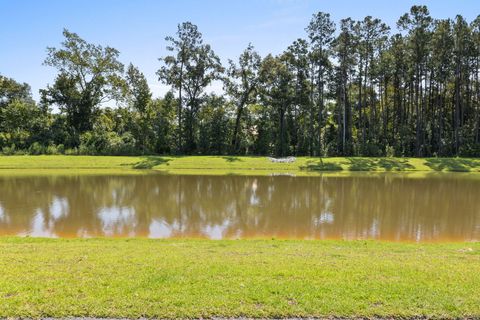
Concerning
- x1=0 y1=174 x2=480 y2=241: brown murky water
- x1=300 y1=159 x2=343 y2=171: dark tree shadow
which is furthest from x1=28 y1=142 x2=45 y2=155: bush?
x1=300 y1=159 x2=343 y2=171: dark tree shadow

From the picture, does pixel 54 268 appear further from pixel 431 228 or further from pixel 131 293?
pixel 431 228

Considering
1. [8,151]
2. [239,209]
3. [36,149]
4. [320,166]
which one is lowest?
[239,209]

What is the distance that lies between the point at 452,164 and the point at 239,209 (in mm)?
26962

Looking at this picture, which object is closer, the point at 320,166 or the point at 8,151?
the point at 320,166

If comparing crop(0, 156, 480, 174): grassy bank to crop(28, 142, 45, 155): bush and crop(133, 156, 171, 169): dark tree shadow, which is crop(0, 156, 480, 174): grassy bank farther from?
crop(28, 142, 45, 155): bush

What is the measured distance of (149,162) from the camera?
34.7 meters

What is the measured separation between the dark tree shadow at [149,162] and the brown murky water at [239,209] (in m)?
8.42

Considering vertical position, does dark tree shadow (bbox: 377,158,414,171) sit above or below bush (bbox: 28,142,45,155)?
below

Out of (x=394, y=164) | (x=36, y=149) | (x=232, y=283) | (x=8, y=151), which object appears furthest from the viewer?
(x=36, y=149)

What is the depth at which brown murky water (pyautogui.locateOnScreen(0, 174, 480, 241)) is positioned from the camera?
1265cm

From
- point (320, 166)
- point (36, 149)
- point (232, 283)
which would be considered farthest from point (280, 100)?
point (232, 283)

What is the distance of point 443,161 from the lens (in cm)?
3581

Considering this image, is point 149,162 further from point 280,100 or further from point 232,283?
point 232,283

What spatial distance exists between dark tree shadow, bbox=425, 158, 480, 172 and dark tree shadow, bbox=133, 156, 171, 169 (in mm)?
24809
